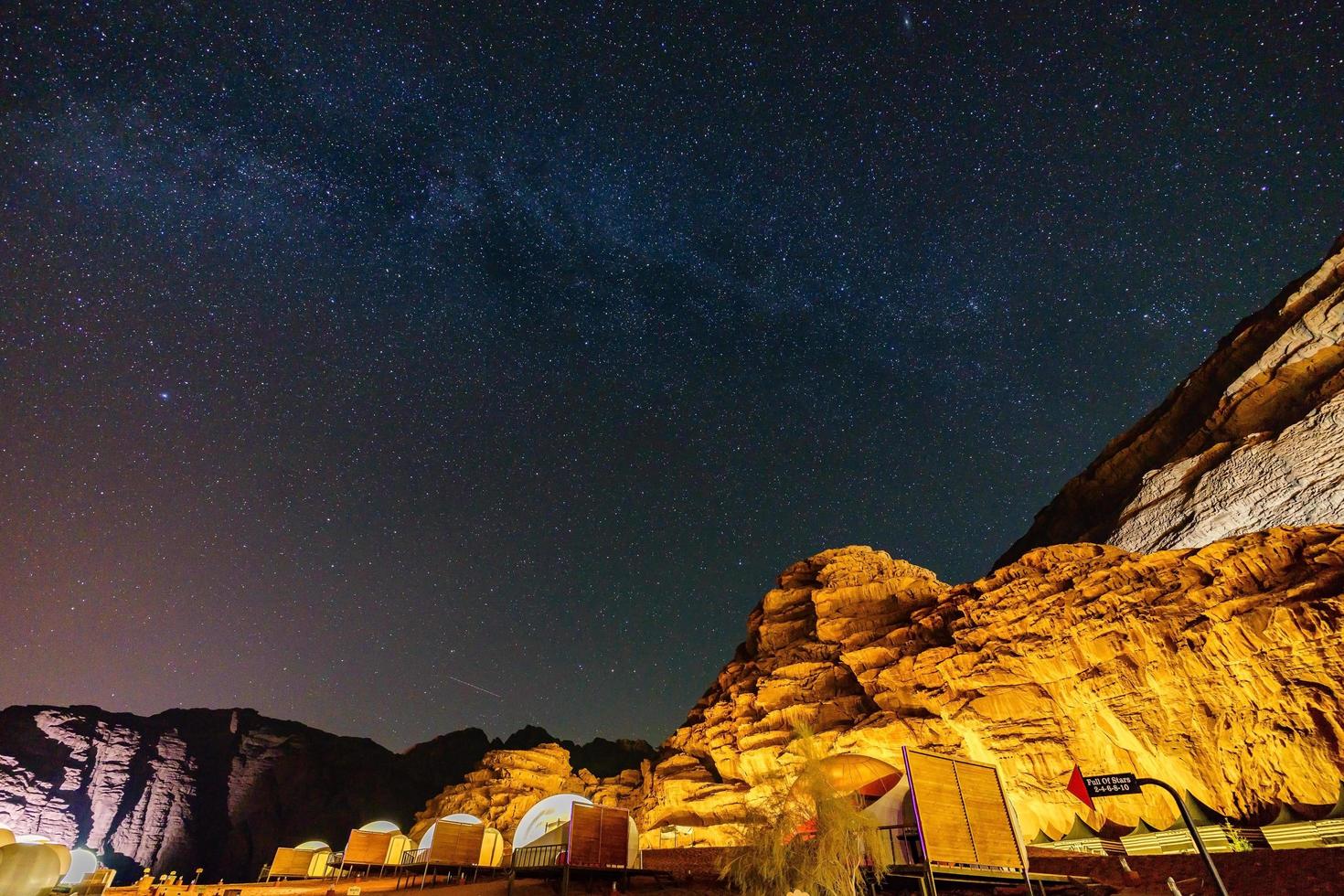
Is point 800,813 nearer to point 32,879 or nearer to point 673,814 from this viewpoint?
point 673,814

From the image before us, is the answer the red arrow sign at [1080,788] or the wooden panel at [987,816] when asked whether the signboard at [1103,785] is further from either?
the wooden panel at [987,816]

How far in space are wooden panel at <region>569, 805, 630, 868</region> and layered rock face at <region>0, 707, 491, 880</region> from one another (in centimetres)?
6160

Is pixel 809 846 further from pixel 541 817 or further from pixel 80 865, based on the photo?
pixel 80 865

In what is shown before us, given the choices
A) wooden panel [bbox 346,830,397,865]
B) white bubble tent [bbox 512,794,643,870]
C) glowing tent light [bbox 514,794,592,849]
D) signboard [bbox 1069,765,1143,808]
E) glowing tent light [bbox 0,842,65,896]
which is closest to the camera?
signboard [bbox 1069,765,1143,808]

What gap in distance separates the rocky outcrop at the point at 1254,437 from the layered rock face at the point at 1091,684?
13.5 metres

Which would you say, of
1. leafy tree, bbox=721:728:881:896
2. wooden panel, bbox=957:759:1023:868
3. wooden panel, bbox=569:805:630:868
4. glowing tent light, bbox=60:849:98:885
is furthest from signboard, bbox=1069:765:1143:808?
glowing tent light, bbox=60:849:98:885

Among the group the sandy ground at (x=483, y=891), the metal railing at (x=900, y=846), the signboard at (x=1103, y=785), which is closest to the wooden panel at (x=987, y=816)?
the metal railing at (x=900, y=846)

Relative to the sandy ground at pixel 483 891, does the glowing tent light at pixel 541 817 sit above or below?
above

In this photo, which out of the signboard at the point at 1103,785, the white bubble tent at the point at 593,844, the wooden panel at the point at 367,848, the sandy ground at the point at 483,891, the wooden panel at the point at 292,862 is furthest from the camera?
the wooden panel at the point at 292,862

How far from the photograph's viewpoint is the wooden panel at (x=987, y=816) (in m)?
13.5

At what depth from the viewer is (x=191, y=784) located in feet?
207

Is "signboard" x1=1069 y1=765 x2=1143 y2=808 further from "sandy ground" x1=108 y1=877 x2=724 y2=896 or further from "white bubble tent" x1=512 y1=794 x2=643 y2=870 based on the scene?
"white bubble tent" x1=512 y1=794 x2=643 y2=870

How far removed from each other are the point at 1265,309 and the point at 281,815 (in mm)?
102364

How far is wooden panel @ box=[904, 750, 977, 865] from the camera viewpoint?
41.8ft
